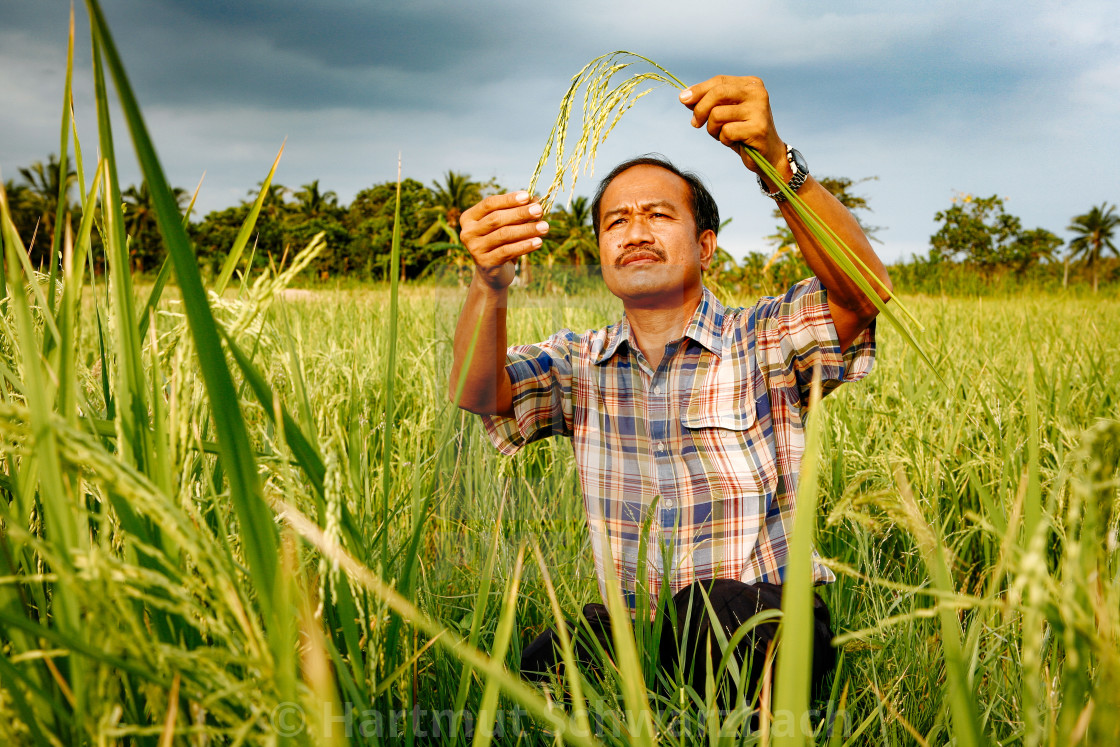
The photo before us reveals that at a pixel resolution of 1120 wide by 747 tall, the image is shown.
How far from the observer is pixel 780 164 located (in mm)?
1362

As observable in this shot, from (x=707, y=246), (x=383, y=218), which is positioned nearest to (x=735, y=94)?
(x=707, y=246)

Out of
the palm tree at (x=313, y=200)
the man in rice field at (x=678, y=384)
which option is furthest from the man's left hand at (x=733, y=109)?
the palm tree at (x=313, y=200)

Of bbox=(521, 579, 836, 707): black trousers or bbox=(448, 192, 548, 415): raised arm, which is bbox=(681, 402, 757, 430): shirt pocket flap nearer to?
bbox=(521, 579, 836, 707): black trousers

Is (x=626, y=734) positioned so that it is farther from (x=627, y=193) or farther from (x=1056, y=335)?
(x=1056, y=335)

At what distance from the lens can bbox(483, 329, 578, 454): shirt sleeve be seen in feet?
6.39

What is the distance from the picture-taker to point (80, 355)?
1206 millimetres

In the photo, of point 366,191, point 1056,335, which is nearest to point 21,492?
point 1056,335

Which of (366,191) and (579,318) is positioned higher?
(366,191)

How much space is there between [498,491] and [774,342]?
1023mm

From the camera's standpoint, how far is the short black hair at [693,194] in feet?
6.88

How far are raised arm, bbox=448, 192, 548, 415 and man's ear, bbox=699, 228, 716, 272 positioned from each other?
886 mm

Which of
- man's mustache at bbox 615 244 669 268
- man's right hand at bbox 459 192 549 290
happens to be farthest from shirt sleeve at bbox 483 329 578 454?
man's right hand at bbox 459 192 549 290

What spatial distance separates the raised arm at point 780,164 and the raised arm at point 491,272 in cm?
41

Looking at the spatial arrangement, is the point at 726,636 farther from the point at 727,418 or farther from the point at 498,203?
the point at 498,203
